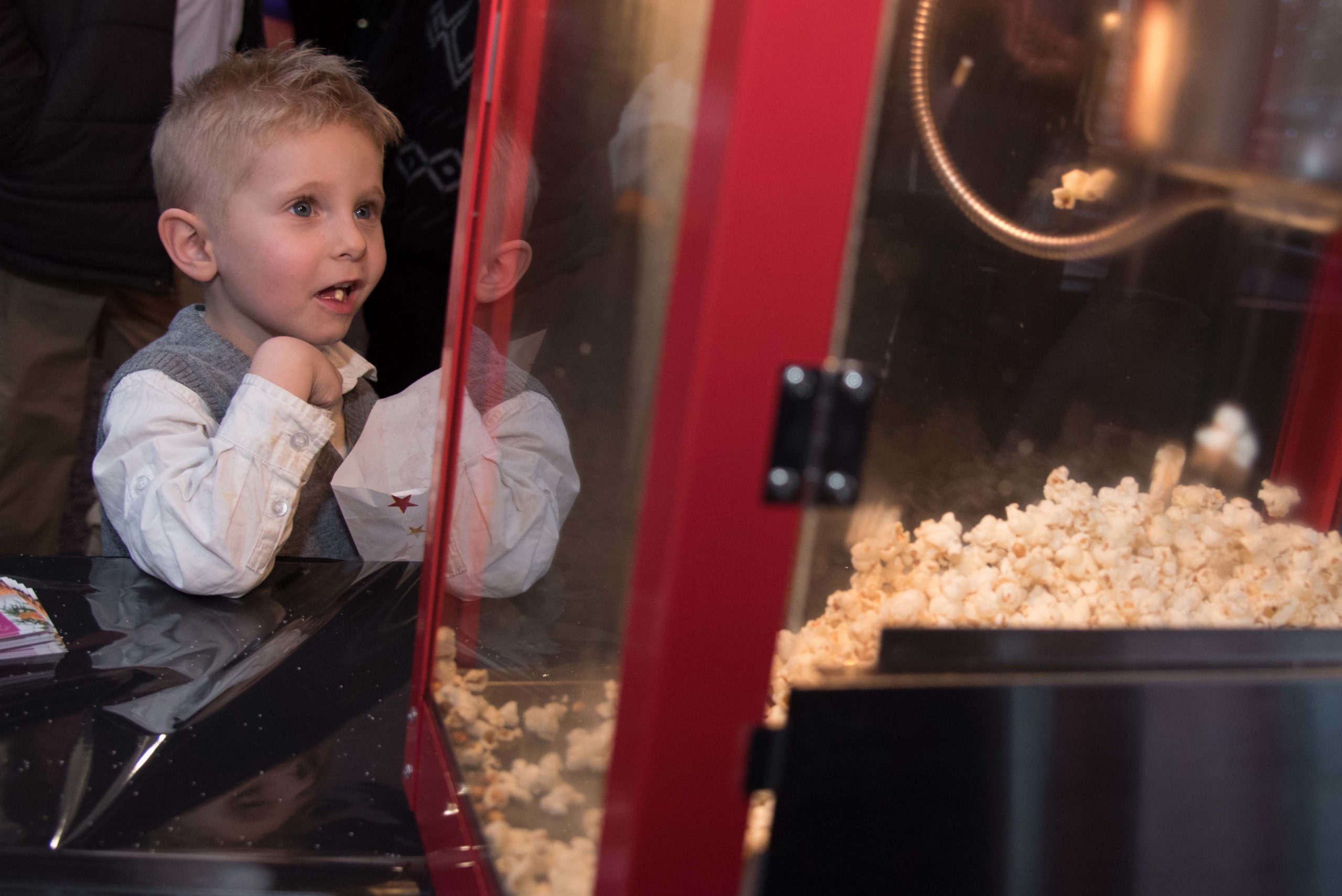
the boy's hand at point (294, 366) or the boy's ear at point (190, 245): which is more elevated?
the boy's ear at point (190, 245)

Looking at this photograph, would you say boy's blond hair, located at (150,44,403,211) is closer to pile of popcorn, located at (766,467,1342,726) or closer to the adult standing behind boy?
the adult standing behind boy

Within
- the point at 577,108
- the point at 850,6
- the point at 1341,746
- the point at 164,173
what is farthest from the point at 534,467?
the point at 164,173

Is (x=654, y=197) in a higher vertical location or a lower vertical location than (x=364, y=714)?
higher

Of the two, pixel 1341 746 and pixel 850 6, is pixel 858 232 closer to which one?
pixel 850 6

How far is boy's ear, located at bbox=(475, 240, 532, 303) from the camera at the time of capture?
1.91 feet

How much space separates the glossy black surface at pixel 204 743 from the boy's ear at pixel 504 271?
12.6 inches

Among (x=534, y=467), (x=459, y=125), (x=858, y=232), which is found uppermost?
(x=459, y=125)

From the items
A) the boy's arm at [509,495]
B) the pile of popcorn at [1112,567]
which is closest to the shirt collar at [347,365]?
the boy's arm at [509,495]

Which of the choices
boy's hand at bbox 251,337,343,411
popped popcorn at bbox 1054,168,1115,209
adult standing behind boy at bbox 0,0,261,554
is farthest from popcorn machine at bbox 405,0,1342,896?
adult standing behind boy at bbox 0,0,261,554

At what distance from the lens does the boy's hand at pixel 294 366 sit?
107 centimetres

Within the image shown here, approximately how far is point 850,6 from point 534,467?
293 mm

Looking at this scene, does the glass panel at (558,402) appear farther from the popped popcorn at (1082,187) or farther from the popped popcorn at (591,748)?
the popped popcorn at (1082,187)

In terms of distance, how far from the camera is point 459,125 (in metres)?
1.89

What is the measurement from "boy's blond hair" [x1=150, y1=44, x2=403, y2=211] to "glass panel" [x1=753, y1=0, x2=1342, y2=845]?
2.92ft
